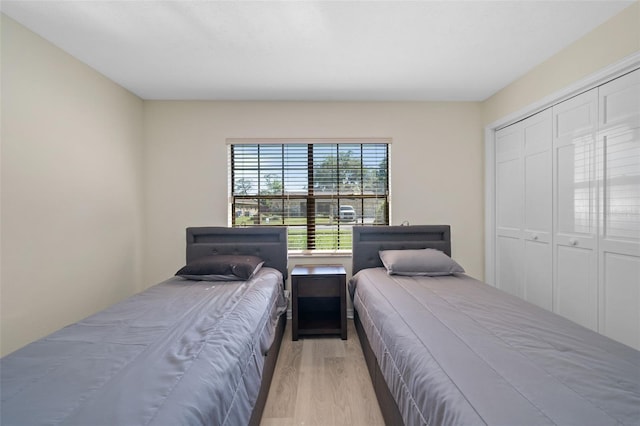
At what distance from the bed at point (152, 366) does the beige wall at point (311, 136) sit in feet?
4.29

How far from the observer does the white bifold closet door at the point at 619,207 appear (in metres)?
1.89

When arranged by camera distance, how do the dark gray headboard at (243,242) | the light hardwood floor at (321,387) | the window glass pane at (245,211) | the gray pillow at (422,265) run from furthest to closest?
1. the window glass pane at (245,211)
2. the dark gray headboard at (243,242)
3. the gray pillow at (422,265)
4. the light hardwood floor at (321,387)

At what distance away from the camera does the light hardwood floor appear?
67.9 inches

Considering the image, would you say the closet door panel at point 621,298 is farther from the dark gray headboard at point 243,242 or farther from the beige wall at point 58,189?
the beige wall at point 58,189

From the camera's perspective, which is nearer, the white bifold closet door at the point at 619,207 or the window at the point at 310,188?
the white bifold closet door at the point at 619,207

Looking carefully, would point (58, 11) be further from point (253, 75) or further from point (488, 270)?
point (488, 270)

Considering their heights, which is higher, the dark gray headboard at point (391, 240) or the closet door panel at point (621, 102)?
the closet door panel at point (621, 102)

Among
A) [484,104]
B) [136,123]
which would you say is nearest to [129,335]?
[136,123]

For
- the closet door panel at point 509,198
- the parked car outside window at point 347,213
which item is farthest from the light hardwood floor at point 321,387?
the closet door panel at point 509,198

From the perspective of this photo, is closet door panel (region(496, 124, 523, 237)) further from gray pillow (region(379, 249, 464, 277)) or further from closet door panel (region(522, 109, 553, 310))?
gray pillow (region(379, 249, 464, 277))

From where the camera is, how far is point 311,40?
2.15m

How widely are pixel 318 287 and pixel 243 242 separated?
99 centimetres

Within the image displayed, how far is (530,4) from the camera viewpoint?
1.81m

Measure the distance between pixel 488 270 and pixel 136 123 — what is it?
4238 mm
